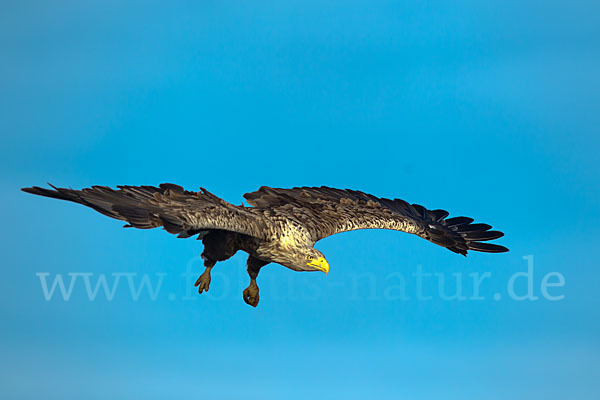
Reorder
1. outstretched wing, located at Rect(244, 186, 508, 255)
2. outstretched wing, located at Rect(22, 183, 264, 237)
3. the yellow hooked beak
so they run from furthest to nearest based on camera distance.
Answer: outstretched wing, located at Rect(244, 186, 508, 255) < the yellow hooked beak < outstretched wing, located at Rect(22, 183, 264, 237)

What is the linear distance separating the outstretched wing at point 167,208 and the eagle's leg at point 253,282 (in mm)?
1638

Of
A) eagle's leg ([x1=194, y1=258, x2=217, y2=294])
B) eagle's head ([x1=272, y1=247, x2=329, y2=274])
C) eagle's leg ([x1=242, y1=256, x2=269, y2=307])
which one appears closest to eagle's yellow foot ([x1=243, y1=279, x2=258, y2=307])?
eagle's leg ([x1=242, y1=256, x2=269, y2=307])

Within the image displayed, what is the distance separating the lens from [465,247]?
2977 centimetres

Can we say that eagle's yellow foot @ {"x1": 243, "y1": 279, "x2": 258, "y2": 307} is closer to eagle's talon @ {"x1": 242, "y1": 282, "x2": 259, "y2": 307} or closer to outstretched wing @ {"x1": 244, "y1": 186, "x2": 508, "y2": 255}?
eagle's talon @ {"x1": 242, "y1": 282, "x2": 259, "y2": 307}

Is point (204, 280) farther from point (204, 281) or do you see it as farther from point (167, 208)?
point (167, 208)

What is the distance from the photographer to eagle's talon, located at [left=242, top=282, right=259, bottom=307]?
26828 millimetres

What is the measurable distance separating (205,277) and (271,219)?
2.21 meters

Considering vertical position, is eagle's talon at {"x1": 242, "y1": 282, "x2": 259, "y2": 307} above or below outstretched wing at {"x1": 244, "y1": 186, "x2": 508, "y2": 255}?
below

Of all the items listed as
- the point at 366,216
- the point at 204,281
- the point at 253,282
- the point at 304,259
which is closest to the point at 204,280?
the point at 204,281

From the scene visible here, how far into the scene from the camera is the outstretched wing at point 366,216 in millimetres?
27062

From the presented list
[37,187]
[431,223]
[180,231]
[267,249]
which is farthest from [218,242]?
[431,223]

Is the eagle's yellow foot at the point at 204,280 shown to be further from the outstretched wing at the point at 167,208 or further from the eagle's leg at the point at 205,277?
the outstretched wing at the point at 167,208

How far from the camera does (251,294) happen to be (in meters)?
26.8

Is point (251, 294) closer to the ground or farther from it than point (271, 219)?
closer to the ground
